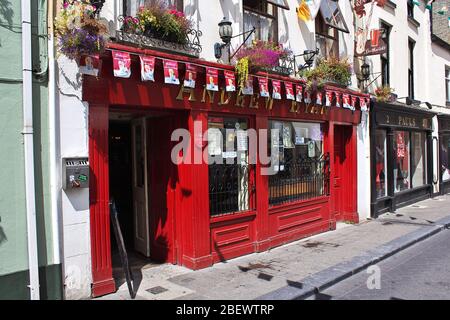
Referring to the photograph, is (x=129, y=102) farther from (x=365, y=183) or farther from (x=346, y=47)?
(x=365, y=183)

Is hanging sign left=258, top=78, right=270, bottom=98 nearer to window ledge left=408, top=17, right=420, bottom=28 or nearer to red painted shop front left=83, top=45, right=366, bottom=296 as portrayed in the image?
red painted shop front left=83, top=45, right=366, bottom=296

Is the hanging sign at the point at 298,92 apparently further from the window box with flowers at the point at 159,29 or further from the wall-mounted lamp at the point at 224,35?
the window box with flowers at the point at 159,29

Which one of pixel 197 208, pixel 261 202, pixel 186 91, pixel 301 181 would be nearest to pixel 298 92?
pixel 301 181

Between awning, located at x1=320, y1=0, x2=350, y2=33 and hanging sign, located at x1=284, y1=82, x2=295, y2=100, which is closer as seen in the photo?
hanging sign, located at x1=284, y1=82, x2=295, y2=100

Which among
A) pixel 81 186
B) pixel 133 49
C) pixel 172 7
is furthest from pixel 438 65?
pixel 81 186

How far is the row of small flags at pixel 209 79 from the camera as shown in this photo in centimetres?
512

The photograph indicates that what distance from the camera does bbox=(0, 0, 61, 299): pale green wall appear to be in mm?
4434

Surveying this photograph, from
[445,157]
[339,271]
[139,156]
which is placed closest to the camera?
[339,271]

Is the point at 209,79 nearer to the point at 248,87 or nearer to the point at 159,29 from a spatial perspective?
the point at 248,87

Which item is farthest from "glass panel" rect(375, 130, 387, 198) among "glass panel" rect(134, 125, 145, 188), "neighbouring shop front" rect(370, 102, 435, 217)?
"glass panel" rect(134, 125, 145, 188)

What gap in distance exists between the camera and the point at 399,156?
1317cm

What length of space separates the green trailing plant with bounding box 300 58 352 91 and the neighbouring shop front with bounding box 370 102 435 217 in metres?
2.05

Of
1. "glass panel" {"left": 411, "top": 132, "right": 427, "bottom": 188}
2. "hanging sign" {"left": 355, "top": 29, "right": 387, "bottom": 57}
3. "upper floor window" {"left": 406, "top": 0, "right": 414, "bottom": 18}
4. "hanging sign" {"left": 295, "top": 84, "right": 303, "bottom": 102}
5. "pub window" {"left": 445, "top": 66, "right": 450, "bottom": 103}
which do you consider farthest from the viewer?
"pub window" {"left": 445, "top": 66, "right": 450, "bottom": 103}

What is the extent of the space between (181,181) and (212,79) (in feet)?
5.65
